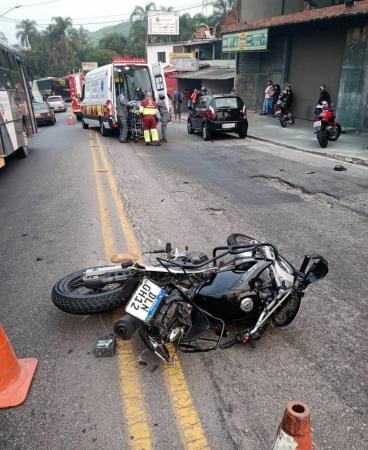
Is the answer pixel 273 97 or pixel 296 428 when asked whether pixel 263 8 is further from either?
pixel 296 428

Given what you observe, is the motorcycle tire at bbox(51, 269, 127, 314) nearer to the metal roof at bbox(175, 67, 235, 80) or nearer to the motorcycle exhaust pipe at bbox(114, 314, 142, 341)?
the motorcycle exhaust pipe at bbox(114, 314, 142, 341)

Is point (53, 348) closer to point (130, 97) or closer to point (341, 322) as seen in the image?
point (341, 322)

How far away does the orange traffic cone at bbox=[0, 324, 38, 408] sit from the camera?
284 cm

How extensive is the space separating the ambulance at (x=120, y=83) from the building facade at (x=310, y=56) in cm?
682

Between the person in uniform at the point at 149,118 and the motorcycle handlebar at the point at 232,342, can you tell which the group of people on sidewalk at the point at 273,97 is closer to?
the person in uniform at the point at 149,118

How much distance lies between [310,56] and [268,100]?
3.44m

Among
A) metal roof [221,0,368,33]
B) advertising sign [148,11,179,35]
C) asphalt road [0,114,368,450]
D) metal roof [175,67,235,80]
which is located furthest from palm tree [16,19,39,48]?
asphalt road [0,114,368,450]

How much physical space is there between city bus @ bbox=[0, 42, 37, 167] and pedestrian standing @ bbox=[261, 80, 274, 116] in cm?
1250

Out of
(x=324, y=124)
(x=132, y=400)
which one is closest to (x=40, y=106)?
(x=324, y=124)

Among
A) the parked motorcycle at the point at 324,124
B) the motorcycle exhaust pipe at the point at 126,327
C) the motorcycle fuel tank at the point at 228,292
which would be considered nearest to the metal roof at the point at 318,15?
the parked motorcycle at the point at 324,124

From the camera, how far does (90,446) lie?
2.47 metres

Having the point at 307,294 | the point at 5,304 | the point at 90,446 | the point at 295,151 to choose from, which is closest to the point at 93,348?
the point at 90,446

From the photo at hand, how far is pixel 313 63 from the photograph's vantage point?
19.1 m

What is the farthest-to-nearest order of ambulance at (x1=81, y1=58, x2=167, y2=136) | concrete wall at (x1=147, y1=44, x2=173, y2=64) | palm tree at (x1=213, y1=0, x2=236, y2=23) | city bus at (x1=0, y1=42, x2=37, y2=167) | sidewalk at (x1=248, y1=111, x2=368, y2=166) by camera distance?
1. concrete wall at (x1=147, y1=44, x2=173, y2=64)
2. palm tree at (x1=213, y1=0, x2=236, y2=23)
3. ambulance at (x1=81, y1=58, x2=167, y2=136)
4. sidewalk at (x1=248, y1=111, x2=368, y2=166)
5. city bus at (x1=0, y1=42, x2=37, y2=167)
